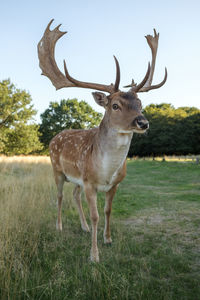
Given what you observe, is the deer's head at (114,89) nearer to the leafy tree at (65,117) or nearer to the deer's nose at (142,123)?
the deer's nose at (142,123)

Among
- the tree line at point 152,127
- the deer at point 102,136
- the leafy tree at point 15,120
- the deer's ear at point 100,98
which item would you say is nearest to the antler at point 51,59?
the deer at point 102,136

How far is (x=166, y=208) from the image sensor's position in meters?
5.70

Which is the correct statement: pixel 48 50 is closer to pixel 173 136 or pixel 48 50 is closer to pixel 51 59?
pixel 51 59

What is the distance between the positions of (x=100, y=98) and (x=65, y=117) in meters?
34.6

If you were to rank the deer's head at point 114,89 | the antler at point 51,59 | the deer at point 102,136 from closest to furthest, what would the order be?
the deer's head at point 114,89 < the deer at point 102,136 < the antler at point 51,59

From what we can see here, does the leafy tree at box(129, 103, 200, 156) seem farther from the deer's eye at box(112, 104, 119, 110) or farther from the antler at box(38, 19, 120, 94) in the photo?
the deer's eye at box(112, 104, 119, 110)

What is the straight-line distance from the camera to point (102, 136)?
10.8 feet

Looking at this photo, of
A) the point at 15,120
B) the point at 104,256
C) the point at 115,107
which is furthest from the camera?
the point at 15,120

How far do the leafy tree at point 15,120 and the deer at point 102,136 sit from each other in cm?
2386

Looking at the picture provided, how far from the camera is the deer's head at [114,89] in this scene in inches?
111

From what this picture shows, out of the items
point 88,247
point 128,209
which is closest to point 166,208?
point 128,209

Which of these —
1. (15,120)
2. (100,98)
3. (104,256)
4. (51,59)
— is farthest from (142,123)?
(15,120)

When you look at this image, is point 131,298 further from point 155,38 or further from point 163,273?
point 155,38

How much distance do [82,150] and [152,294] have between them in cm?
224
